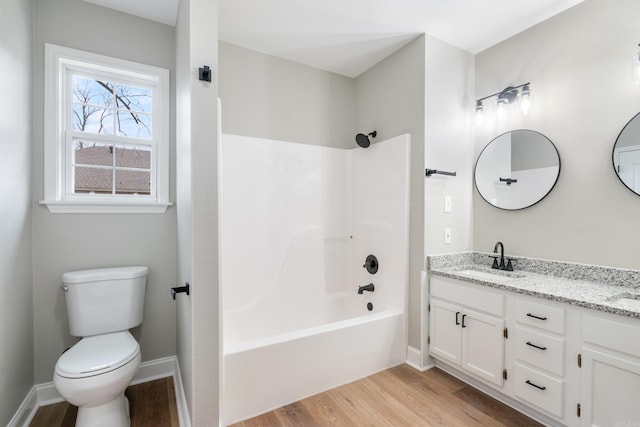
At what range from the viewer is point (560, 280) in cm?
191

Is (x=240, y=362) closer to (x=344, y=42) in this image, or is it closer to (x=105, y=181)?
(x=105, y=181)

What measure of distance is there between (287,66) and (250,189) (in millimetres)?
1199

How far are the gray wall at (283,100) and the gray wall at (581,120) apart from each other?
143 centimetres

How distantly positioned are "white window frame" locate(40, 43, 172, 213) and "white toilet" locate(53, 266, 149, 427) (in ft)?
1.50

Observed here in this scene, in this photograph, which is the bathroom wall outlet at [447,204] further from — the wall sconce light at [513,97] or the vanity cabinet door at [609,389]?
the vanity cabinet door at [609,389]

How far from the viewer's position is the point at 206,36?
1.45 metres

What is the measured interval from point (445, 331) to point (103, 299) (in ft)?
7.80

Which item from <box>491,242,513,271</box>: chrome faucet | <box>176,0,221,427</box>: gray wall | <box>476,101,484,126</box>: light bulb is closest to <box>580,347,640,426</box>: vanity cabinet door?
<box>491,242,513,271</box>: chrome faucet

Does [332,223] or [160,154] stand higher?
[160,154]

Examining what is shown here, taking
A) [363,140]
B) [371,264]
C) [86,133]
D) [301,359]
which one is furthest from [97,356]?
[363,140]

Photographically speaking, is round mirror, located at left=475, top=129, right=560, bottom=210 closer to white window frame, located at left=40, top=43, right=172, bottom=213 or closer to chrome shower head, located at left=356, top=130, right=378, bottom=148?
chrome shower head, located at left=356, top=130, right=378, bottom=148

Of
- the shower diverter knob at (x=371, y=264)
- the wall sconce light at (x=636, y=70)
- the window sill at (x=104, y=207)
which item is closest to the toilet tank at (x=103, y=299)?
the window sill at (x=104, y=207)

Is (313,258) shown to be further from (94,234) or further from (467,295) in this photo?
(94,234)

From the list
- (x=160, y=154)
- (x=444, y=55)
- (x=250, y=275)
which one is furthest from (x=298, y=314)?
(x=444, y=55)
